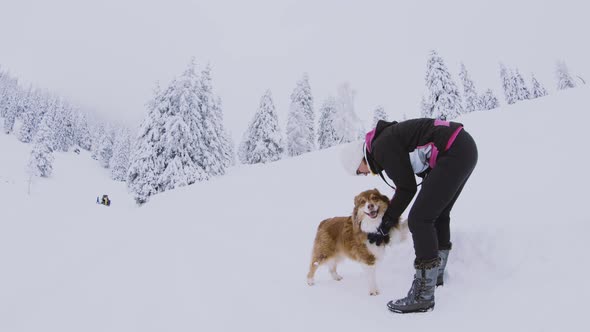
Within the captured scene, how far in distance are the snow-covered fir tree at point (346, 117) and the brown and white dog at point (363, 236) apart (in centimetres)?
3049

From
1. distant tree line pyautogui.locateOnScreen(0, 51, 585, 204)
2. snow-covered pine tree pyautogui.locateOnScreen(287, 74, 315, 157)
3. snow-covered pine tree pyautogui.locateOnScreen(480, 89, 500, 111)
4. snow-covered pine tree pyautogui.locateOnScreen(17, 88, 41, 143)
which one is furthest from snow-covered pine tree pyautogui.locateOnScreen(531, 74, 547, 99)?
snow-covered pine tree pyautogui.locateOnScreen(17, 88, 41, 143)

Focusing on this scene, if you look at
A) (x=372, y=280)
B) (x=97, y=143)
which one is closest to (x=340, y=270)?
(x=372, y=280)

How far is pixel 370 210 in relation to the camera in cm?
373

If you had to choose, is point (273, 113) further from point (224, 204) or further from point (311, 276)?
point (311, 276)

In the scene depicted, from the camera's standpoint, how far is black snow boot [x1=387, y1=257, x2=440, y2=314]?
3109 mm

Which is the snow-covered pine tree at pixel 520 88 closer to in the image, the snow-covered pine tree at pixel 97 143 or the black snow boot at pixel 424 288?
the black snow boot at pixel 424 288

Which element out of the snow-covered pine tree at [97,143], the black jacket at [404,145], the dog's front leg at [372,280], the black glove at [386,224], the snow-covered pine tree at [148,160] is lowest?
the dog's front leg at [372,280]

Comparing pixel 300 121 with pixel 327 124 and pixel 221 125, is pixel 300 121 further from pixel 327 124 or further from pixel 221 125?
pixel 221 125

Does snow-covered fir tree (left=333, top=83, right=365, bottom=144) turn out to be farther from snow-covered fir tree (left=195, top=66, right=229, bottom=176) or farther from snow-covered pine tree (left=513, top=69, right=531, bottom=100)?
snow-covered pine tree (left=513, top=69, right=531, bottom=100)

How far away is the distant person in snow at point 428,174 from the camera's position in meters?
3.02

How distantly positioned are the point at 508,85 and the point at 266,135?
3676 cm

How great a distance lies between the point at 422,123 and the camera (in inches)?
129

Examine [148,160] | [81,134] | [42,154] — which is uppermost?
[81,134]

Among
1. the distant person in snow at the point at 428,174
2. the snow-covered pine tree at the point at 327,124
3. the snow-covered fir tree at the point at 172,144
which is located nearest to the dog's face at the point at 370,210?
the distant person in snow at the point at 428,174
